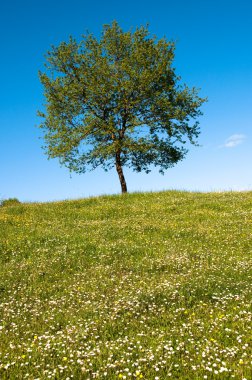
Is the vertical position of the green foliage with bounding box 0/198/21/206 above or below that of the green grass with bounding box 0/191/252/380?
above

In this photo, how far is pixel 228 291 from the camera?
1070 cm

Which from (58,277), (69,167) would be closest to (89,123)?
(69,167)

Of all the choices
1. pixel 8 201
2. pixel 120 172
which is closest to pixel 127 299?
pixel 120 172

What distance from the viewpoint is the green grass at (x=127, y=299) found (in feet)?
24.2

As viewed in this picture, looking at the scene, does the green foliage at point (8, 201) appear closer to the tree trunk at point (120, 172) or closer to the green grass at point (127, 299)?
the tree trunk at point (120, 172)

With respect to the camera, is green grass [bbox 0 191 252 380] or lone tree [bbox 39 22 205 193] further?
lone tree [bbox 39 22 205 193]

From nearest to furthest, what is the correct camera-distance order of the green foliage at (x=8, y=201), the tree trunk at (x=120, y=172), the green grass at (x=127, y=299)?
1. the green grass at (x=127, y=299)
2. the green foliage at (x=8, y=201)
3. the tree trunk at (x=120, y=172)

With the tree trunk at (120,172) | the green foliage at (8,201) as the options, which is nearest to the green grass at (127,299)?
the green foliage at (8,201)

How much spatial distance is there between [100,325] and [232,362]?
10.8 feet

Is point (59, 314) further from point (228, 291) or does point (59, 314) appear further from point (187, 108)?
point (187, 108)

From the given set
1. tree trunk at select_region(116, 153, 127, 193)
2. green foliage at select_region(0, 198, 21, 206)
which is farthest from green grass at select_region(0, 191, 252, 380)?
tree trunk at select_region(116, 153, 127, 193)

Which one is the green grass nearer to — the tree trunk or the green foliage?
the green foliage

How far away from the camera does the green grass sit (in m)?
7.38

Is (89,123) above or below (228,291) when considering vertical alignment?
above
